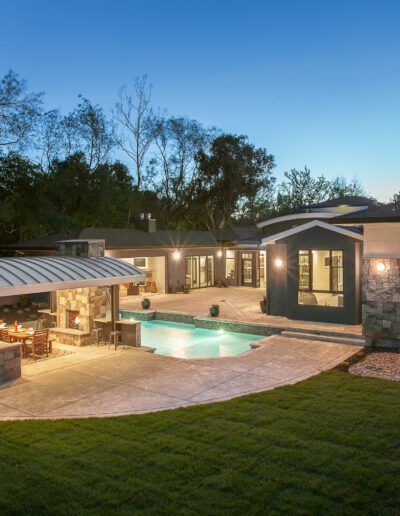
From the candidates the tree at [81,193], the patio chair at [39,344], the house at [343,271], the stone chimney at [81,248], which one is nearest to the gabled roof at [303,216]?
the house at [343,271]

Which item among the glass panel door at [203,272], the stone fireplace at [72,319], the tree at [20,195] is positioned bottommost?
the stone fireplace at [72,319]

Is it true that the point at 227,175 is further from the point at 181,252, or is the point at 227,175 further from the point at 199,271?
the point at 181,252

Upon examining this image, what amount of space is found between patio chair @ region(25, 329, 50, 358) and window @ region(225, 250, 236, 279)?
18.2 meters

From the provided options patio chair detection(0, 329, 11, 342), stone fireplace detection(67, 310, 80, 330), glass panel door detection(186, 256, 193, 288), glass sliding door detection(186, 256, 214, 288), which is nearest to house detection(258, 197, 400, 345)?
stone fireplace detection(67, 310, 80, 330)

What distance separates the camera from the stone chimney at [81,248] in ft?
44.3

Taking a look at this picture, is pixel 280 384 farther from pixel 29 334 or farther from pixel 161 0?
pixel 161 0

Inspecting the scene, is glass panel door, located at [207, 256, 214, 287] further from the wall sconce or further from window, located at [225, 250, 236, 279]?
the wall sconce

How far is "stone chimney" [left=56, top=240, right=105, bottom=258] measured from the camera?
13500 millimetres

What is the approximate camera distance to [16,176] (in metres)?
30.6

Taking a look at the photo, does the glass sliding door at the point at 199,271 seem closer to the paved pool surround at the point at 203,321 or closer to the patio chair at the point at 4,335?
the paved pool surround at the point at 203,321

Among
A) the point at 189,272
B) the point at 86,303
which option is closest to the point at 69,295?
the point at 86,303

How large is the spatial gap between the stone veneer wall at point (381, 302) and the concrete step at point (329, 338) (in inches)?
14.6

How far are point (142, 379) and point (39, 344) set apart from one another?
3645 millimetres

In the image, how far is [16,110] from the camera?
2916 cm
